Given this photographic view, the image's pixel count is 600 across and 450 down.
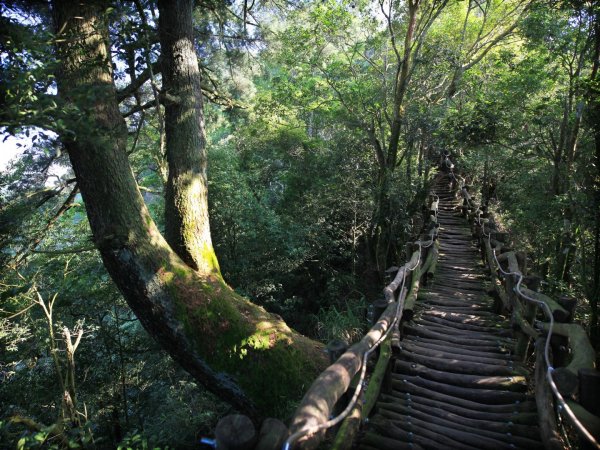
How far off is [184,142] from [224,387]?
3.62 meters

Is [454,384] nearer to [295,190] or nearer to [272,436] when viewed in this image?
[272,436]

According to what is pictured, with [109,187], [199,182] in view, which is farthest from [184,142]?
[109,187]

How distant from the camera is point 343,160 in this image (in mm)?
12906

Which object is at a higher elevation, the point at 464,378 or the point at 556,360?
the point at 556,360

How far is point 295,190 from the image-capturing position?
43.1 ft

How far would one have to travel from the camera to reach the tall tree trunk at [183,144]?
5426mm

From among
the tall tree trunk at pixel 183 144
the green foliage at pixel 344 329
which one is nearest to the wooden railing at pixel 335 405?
the tall tree trunk at pixel 183 144

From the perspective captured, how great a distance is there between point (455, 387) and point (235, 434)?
10.9 ft

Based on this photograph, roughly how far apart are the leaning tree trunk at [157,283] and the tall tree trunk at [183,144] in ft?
1.27

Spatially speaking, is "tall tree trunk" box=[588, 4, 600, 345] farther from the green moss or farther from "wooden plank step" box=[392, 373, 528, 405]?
the green moss

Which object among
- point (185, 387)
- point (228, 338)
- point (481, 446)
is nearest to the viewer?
point (481, 446)

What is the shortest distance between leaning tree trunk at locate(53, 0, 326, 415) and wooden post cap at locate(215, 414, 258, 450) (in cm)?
333

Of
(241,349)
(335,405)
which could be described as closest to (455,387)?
(335,405)

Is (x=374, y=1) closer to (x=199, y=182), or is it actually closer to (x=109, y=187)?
(x=199, y=182)
